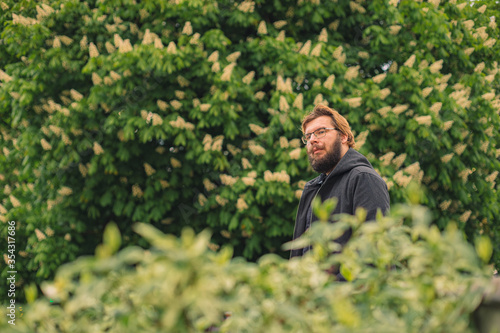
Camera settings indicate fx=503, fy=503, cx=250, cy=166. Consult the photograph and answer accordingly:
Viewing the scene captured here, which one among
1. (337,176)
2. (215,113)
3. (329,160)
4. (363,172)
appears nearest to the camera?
(363,172)

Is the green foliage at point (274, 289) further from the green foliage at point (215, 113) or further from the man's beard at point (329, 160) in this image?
the green foliage at point (215, 113)

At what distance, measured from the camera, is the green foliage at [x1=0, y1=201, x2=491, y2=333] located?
3.23 ft

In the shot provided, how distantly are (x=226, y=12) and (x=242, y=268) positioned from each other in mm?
6227

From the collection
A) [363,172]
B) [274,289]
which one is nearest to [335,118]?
[363,172]

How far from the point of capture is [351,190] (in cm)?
285

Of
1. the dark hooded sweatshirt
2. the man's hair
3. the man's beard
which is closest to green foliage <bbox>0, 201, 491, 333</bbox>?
the dark hooded sweatshirt

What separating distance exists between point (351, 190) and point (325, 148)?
20.1 inches

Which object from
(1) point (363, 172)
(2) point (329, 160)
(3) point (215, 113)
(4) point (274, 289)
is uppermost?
(4) point (274, 289)

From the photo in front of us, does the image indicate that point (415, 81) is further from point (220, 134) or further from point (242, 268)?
point (242, 268)

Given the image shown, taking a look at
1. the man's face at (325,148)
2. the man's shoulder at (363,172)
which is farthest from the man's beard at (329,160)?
the man's shoulder at (363,172)

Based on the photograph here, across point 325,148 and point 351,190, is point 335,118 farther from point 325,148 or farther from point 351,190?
point 351,190

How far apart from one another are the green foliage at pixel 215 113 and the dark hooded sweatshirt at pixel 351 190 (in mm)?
2443

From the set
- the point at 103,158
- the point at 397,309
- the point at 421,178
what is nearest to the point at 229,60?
the point at 103,158

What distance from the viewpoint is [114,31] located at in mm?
6840
